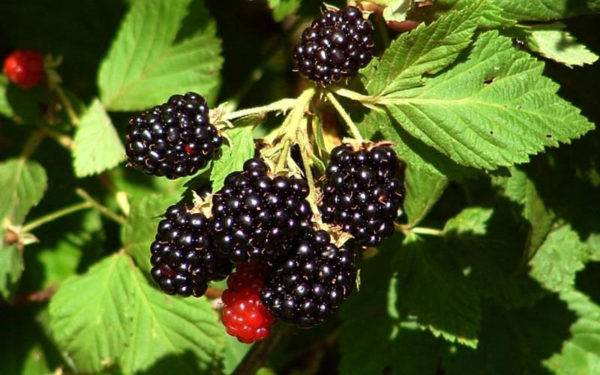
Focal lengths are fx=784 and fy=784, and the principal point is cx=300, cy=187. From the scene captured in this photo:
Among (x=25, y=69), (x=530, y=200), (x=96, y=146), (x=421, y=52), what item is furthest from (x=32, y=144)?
(x=530, y=200)

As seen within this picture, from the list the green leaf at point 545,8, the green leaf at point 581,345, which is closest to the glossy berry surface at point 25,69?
the green leaf at point 545,8

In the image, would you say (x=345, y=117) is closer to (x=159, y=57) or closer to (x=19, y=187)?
(x=159, y=57)

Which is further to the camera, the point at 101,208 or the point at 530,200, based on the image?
the point at 101,208

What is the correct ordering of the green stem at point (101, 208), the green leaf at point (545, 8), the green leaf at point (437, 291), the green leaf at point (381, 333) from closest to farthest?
the green leaf at point (545, 8), the green leaf at point (437, 291), the green leaf at point (381, 333), the green stem at point (101, 208)

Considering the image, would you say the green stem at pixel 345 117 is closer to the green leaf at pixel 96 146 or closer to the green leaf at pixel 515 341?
the green leaf at pixel 96 146

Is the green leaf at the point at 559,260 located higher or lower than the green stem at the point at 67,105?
lower

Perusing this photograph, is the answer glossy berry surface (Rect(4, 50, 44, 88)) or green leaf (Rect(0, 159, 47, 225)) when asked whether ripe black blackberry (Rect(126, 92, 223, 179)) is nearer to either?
green leaf (Rect(0, 159, 47, 225))
